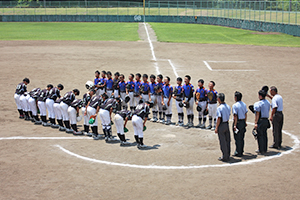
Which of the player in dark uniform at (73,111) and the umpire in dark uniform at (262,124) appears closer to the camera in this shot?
the umpire in dark uniform at (262,124)

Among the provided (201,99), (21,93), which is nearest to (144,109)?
(201,99)

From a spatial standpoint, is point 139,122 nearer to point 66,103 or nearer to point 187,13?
point 66,103

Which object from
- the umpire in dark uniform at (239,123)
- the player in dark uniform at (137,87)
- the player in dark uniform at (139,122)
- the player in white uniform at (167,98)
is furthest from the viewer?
the player in dark uniform at (137,87)

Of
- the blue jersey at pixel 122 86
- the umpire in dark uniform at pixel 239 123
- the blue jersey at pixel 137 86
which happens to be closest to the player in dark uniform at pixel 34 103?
the blue jersey at pixel 122 86

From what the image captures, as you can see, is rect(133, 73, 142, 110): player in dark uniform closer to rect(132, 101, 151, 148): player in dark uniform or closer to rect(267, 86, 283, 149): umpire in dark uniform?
rect(132, 101, 151, 148): player in dark uniform

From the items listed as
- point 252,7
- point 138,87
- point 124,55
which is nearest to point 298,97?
point 138,87

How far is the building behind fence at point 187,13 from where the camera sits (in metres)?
44.0

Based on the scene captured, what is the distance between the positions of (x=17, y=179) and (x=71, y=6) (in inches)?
3346

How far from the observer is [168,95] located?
13.8m

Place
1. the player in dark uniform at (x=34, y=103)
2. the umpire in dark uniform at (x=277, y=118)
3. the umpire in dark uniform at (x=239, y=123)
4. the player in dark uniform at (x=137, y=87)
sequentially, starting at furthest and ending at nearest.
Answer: the player in dark uniform at (x=137, y=87), the player in dark uniform at (x=34, y=103), the umpire in dark uniform at (x=277, y=118), the umpire in dark uniform at (x=239, y=123)

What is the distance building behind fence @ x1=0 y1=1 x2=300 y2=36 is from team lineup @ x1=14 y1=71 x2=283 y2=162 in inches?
1216

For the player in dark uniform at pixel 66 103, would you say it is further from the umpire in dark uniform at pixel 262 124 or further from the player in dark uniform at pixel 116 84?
the umpire in dark uniform at pixel 262 124

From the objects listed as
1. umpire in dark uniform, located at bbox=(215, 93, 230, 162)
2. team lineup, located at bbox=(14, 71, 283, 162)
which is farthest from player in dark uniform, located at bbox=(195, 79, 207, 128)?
umpire in dark uniform, located at bbox=(215, 93, 230, 162)

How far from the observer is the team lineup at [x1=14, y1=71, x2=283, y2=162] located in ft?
33.5
